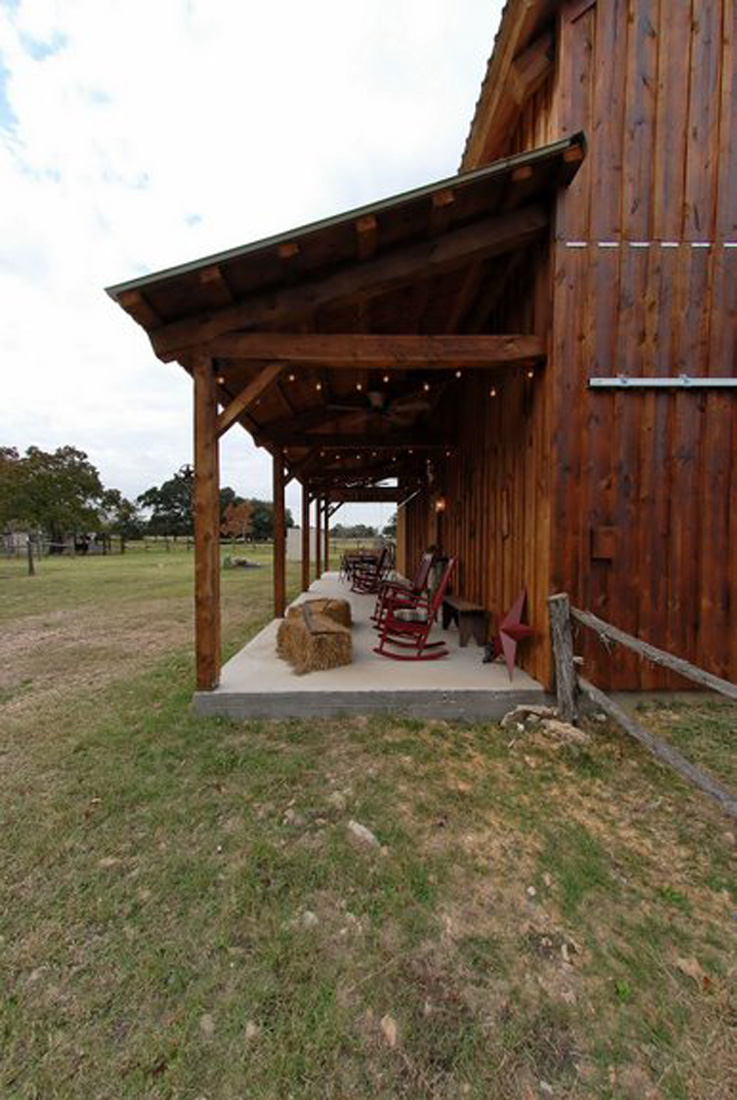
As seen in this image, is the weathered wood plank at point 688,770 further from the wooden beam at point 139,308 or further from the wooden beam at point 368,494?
the wooden beam at point 368,494

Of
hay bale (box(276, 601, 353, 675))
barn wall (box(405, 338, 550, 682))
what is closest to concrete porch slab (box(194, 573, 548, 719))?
hay bale (box(276, 601, 353, 675))

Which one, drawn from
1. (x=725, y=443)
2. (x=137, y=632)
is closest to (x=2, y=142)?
(x=137, y=632)

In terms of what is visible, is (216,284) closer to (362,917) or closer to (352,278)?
(352,278)

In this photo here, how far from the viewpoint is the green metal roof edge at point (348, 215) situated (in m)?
3.01

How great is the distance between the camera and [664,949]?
1648mm

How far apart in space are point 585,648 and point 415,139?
50.0ft

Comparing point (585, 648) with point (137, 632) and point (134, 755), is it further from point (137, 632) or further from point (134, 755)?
point (137, 632)

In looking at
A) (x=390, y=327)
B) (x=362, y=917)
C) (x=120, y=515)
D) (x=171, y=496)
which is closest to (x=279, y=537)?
(x=390, y=327)

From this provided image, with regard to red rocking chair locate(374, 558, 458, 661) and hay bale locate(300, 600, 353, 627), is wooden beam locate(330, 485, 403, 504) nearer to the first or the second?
hay bale locate(300, 600, 353, 627)

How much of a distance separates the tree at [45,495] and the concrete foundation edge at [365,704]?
25639mm

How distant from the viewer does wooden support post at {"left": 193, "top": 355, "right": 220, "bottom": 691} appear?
3518mm

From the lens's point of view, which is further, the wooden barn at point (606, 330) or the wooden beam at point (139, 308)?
the wooden barn at point (606, 330)

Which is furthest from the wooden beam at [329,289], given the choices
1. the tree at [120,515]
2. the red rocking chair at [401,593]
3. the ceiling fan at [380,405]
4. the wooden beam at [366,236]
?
the tree at [120,515]

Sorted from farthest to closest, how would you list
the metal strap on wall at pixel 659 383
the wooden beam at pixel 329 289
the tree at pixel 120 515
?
the tree at pixel 120 515
the metal strap on wall at pixel 659 383
the wooden beam at pixel 329 289
